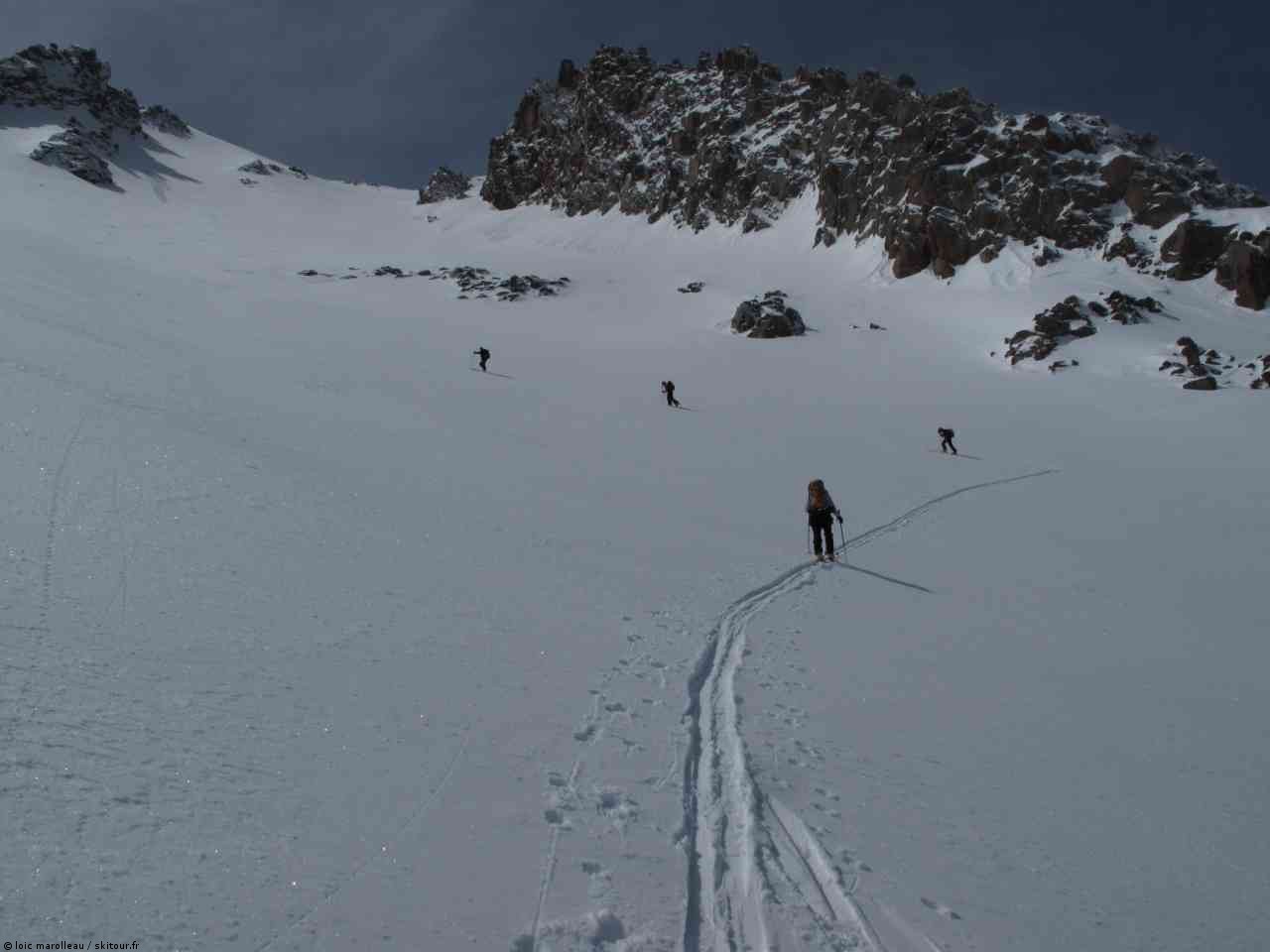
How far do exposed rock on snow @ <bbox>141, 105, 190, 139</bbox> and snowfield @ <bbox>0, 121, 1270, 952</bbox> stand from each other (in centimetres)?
13233

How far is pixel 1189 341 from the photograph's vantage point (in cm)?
4016

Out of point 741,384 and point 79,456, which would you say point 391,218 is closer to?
point 741,384

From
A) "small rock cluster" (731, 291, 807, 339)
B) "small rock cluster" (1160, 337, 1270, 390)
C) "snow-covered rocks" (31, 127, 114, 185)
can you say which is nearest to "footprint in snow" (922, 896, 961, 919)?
"small rock cluster" (1160, 337, 1270, 390)

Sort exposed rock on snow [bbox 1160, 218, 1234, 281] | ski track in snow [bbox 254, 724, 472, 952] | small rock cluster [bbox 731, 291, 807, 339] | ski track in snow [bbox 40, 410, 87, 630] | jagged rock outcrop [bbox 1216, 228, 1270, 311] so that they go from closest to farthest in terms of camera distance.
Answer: ski track in snow [bbox 254, 724, 472, 952] < ski track in snow [bbox 40, 410, 87, 630] < jagged rock outcrop [bbox 1216, 228, 1270, 311] < small rock cluster [bbox 731, 291, 807, 339] < exposed rock on snow [bbox 1160, 218, 1234, 281]

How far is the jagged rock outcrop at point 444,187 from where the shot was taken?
379 ft

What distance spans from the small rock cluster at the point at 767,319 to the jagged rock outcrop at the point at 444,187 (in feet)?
264

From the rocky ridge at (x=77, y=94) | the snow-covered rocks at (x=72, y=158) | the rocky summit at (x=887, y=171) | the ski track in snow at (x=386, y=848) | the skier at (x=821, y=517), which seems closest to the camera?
the ski track in snow at (x=386, y=848)

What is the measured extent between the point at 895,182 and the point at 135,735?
70.5 metres

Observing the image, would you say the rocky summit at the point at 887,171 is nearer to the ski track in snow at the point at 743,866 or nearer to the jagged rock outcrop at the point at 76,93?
the ski track in snow at the point at 743,866

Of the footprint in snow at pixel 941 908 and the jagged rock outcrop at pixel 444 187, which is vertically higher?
the jagged rock outcrop at pixel 444 187

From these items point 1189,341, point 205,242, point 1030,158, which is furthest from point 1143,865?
point 205,242

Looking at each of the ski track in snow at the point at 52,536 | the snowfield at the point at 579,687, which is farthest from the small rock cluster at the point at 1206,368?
the ski track in snow at the point at 52,536

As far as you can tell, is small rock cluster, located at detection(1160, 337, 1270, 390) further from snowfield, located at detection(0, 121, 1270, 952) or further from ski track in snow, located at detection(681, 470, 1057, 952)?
ski track in snow, located at detection(681, 470, 1057, 952)

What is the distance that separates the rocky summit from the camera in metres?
55.0
